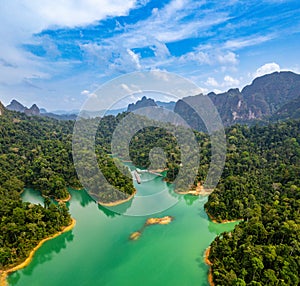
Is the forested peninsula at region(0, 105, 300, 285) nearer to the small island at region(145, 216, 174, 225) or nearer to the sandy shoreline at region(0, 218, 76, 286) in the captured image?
the sandy shoreline at region(0, 218, 76, 286)

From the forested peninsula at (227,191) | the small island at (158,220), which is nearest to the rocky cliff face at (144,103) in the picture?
the forested peninsula at (227,191)

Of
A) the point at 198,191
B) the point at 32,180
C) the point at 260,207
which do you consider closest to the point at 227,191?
the point at 260,207

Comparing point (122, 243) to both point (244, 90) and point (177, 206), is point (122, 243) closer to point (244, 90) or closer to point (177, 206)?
point (177, 206)

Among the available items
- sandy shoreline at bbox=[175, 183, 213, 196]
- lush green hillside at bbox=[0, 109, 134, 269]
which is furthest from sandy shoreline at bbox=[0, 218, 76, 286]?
sandy shoreline at bbox=[175, 183, 213, 196]

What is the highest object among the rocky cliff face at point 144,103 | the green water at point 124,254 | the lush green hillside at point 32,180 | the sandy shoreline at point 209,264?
the rocky cliff face at point 144,103

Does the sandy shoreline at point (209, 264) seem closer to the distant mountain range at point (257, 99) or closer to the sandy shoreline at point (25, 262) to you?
the sandy shoreline at point (25, 262)

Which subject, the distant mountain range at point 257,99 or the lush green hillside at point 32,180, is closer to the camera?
the lush green hillside at point 32,180
